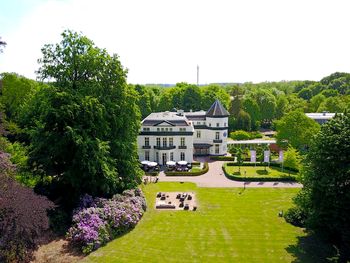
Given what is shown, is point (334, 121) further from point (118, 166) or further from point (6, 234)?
point (6, 234)

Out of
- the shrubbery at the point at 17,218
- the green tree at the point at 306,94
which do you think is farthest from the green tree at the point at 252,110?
the shrubbery at the point at 17,218

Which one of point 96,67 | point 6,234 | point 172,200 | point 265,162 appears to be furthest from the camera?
point 265,162

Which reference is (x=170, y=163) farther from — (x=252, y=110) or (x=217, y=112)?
(x=252, y=110)

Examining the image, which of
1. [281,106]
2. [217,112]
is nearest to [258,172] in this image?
[217,112]

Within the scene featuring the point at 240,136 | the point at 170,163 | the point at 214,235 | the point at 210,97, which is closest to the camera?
the point at 214,235

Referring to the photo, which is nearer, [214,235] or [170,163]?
[214,235]

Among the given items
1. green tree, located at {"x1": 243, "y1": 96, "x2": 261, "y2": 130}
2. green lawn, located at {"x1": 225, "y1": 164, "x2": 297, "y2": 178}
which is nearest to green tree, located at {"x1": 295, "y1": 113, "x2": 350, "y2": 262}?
green lawn, located at {"x1": 225, "y1": 164, "x2": 297, "y2": 178}

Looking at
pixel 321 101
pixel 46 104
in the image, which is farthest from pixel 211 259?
pixel 321 101

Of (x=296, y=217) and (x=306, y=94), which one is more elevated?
(x=306, y=94)
